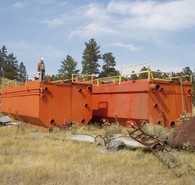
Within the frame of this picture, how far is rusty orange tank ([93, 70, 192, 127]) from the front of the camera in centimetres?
1538

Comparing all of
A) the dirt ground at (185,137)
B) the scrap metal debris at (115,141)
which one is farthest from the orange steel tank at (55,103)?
the dirt ground at (185,137)

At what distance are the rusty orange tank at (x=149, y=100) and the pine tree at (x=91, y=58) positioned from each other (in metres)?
48.0

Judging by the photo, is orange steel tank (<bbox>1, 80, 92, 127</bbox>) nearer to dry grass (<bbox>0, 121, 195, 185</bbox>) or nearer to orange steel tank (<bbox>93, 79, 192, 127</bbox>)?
orange steel tank (<bbox>93, 79, 192, 127</bbox>)

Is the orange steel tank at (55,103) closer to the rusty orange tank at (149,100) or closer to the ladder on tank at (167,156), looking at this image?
the rusty orange tank at (149,100)

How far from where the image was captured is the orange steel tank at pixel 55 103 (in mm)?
16141

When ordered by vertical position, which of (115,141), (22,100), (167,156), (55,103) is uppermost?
(22,100)

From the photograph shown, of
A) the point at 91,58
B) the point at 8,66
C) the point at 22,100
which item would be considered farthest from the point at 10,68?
the point at 22,100

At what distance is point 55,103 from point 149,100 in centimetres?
444

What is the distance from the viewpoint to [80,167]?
7898 millimetres

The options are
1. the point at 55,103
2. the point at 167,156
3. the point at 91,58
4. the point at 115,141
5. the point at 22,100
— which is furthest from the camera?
the point at 91,58

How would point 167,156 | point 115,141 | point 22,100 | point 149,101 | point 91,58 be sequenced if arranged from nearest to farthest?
point 167,156 < point 115,141 < point 149,101 < point 22,100 < point 91,58

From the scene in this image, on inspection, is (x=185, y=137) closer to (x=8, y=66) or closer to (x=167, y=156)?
(x=167, y=156)

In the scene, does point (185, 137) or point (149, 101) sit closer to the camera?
point (185, 137)

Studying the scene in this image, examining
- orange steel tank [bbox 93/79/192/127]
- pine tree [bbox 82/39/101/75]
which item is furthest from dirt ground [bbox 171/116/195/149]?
pine tree [bbox 82/39/101/75]
